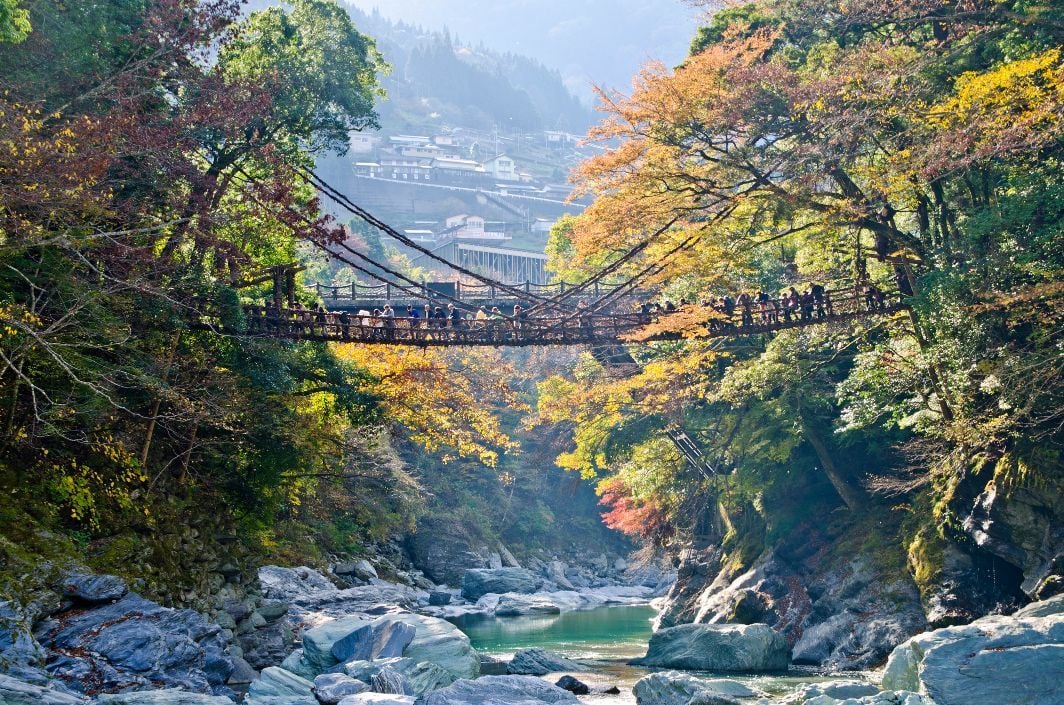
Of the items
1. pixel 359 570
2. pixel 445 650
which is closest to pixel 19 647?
pixel 445 650

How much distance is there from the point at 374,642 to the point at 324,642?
0.64 meters

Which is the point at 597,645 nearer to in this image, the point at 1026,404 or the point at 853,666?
the point at 853,666

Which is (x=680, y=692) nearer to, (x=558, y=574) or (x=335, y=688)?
(x=335, y=688)

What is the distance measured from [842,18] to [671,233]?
4.40 metres

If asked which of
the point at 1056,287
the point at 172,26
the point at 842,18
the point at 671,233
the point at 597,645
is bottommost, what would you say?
the point at 597,645

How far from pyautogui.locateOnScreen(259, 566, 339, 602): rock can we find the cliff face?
24.3 ft

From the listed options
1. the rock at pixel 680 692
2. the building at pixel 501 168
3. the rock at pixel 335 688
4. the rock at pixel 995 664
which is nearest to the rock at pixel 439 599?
the rock at pixel 680 692

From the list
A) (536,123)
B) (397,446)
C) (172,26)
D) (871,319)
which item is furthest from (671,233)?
(536,123)

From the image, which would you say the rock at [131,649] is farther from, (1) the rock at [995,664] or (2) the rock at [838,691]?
(1) the rock at [995,664]

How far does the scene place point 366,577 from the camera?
79.6 feet

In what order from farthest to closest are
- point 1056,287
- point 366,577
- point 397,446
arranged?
point 397,446 < point 366,577 < point 1056,287

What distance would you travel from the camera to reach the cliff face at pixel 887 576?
14.2 metres

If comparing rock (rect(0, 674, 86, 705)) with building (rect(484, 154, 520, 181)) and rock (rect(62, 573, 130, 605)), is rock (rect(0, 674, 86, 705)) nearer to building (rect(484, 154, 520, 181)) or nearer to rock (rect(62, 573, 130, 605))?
rock (rect(62, 573, 130, 605))

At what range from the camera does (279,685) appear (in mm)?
11297
